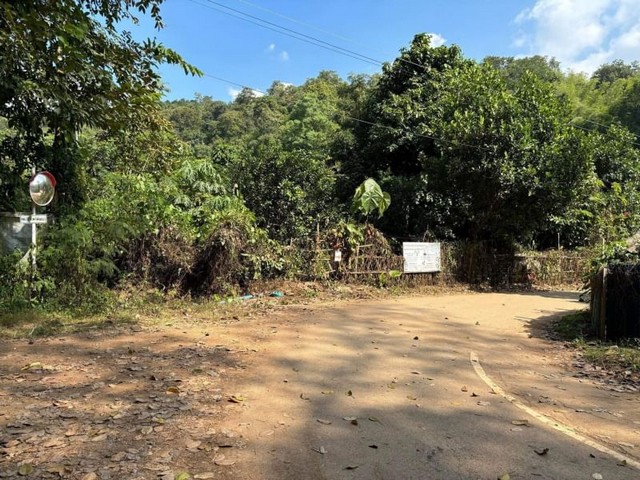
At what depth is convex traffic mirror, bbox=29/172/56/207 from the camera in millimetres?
9609

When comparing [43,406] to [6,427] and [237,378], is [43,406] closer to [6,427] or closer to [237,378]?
[6,427]

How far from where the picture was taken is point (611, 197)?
1006 inches

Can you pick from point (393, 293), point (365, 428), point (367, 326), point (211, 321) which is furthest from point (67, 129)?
point (393, 293)

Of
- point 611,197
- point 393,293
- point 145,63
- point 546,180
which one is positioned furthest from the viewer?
point 611,197

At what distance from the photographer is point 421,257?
1734 cm

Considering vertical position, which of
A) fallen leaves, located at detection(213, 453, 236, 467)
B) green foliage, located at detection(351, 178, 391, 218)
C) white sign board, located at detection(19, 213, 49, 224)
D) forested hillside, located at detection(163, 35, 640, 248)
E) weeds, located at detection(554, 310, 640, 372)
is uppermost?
forested hillside, located at detection(163, 35, 640, 248)

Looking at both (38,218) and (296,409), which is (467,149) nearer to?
(38,218)

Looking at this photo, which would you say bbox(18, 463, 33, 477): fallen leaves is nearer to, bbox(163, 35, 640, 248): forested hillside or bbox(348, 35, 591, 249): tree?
bbox(163, 35, 640, 248): forested hillside

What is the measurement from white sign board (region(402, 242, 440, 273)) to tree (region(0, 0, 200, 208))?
9019 mm

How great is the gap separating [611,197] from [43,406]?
27.3m

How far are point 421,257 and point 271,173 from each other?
6071 mm

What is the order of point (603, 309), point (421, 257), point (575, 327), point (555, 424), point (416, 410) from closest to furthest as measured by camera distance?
point (555, 424)
point (416, 410)
point (603, 309)
point (575, 327)
point (421, 257)

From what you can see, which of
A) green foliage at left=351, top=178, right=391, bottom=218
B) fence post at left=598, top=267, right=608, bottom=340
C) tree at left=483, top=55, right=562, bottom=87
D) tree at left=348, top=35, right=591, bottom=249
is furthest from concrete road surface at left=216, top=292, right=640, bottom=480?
tree at left=483, top=55, right=562, bottom=87

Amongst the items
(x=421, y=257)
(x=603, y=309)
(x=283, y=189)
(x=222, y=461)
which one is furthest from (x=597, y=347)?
(x=283, y=189)
